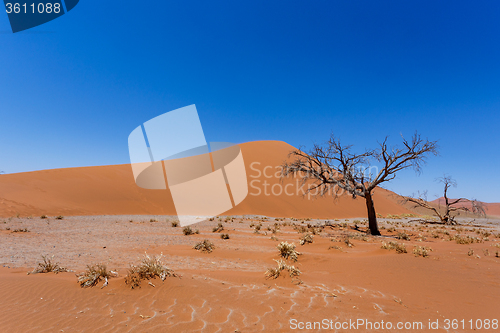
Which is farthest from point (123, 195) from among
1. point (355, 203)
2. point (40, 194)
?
point (355, 203)

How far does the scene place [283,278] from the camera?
4926mm

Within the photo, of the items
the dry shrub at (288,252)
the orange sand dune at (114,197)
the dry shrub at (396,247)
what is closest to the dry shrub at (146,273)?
the dry shrub at (288,252)

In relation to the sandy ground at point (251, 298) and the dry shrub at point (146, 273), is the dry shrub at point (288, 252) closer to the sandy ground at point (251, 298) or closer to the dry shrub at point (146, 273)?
the sandy ground at point (251, 298)

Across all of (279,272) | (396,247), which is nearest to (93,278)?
A: (279,272)

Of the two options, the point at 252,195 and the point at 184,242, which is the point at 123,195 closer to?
the point at 252,195

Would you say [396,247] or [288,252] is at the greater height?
[396,247]

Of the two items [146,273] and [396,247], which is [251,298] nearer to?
[146,273]

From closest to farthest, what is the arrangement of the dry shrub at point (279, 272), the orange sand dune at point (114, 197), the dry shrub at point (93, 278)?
the dry shrub at point (93, 278) < the dry shrub at point (279, 272) < the orange sand dune at point (114, 197)

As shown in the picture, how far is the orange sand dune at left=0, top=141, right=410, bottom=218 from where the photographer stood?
25.8m

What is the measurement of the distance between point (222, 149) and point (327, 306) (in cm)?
5051

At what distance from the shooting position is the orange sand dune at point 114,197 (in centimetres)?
2578

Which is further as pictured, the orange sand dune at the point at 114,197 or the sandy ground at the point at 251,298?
the orange sand dune at the point at 114,197

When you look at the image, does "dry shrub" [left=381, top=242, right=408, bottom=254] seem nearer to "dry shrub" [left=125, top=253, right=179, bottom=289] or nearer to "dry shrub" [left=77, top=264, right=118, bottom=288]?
"dry shrub" [left=125, top=253, right=179, bottom=289]

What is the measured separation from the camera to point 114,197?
3212 centimetres
